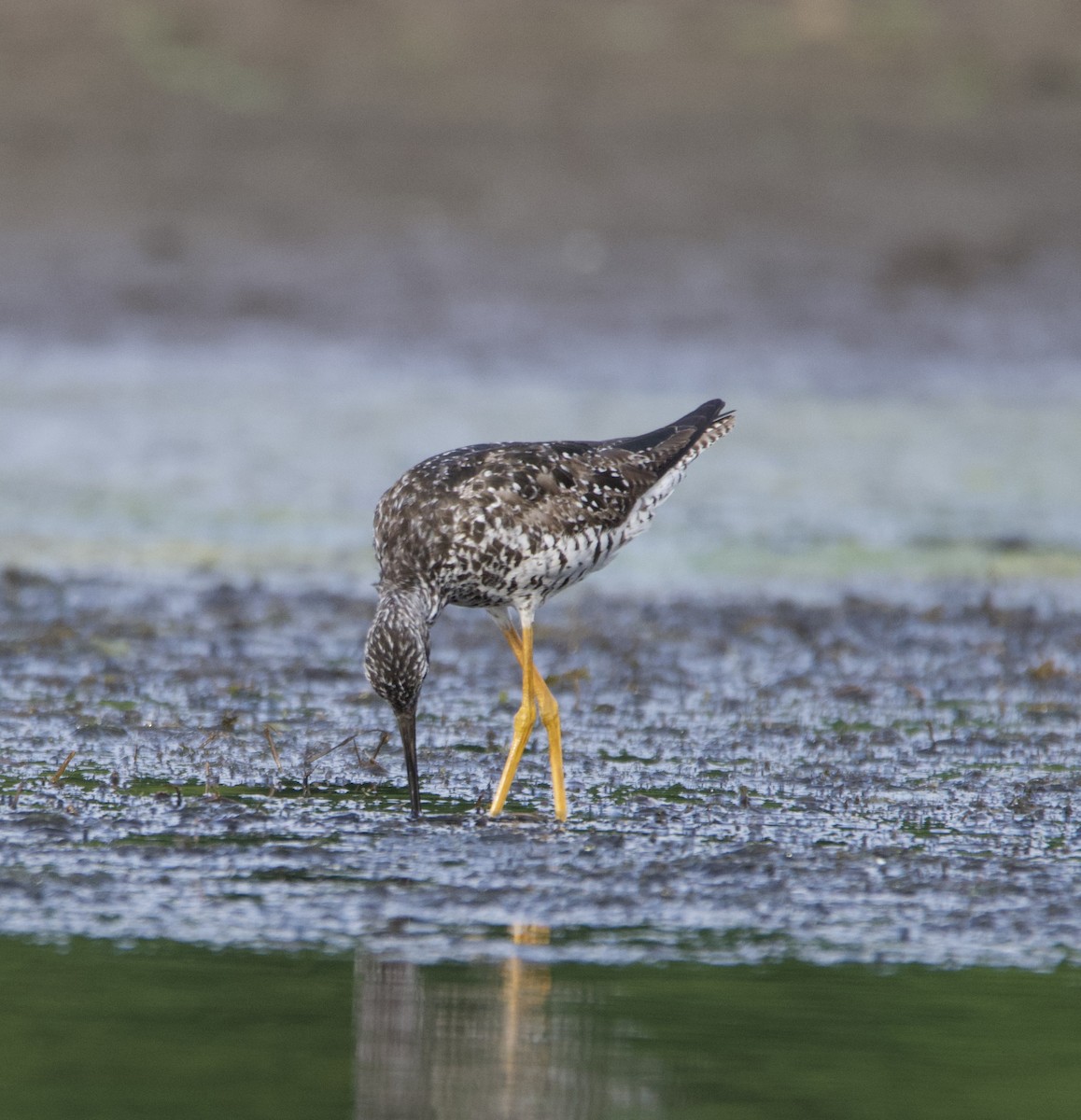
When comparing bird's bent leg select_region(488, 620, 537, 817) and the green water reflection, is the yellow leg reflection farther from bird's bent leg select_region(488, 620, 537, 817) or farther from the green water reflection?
bird's bent leg select_region(488, 620, 537, 817)

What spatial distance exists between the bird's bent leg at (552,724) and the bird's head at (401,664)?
50 cm

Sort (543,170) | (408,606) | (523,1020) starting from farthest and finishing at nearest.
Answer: (543,170) < (408,606) < (523,1020)

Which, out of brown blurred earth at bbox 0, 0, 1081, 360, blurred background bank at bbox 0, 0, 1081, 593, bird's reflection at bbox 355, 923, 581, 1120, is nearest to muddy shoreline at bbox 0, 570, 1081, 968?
bird's reflection at bbox 355, 923, 581, 1120

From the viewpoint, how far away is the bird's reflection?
453 cm

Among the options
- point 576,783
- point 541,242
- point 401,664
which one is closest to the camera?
point 401,664

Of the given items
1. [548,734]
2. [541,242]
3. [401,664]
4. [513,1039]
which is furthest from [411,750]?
[541,242]

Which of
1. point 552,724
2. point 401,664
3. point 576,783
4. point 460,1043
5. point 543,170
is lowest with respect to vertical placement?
point 460,1043

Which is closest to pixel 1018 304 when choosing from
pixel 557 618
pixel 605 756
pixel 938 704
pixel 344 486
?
pixel 344 486

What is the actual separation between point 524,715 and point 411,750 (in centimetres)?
95

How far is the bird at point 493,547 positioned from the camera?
6977 millimetres

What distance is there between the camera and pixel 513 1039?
4.91 m

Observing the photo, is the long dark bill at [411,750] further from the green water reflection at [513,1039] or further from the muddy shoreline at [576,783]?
the green water reflection at [513,1039]

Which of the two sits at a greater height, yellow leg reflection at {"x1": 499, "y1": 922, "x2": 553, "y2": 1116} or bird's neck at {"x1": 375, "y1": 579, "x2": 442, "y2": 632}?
bird's neck at {"x1": 375, "y1": 579, "x2": 442, "y2": 632}

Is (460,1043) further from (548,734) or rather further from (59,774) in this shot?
(548,734)
